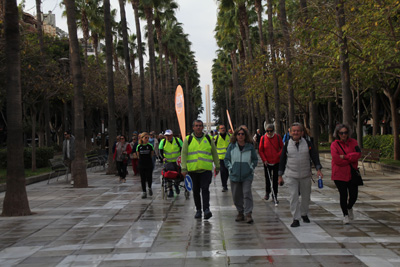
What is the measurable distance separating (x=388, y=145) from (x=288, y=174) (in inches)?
688

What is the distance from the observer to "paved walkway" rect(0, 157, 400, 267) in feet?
20.7

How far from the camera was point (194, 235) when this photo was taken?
7.77 metres

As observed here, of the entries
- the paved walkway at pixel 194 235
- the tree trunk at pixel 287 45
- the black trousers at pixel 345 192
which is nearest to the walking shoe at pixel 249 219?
the paved walkway at pixel 194 235

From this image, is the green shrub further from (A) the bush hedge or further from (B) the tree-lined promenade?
(A) the bush hedge

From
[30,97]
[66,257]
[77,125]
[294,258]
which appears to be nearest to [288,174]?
[294,258]

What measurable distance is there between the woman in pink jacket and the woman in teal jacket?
4.45ft

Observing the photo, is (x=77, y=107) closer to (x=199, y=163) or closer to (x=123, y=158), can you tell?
(x=123, y=158)

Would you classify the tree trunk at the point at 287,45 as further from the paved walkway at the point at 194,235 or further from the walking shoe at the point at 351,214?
the walking shoe at the point at 351,214

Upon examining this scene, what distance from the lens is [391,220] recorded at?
8617 mm

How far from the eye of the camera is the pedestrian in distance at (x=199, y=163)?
9.09m

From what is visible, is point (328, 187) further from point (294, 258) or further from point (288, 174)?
point (294, 258)

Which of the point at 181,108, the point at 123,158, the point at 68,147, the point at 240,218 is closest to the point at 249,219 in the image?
the point at 240,218

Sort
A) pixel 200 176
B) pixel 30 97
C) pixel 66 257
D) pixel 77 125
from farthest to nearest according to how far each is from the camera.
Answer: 1. pixel 30 97
2. pixel 77 125
3. pixel 200 176
4. pixel 66 257

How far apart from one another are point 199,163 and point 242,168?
0.84 meters
